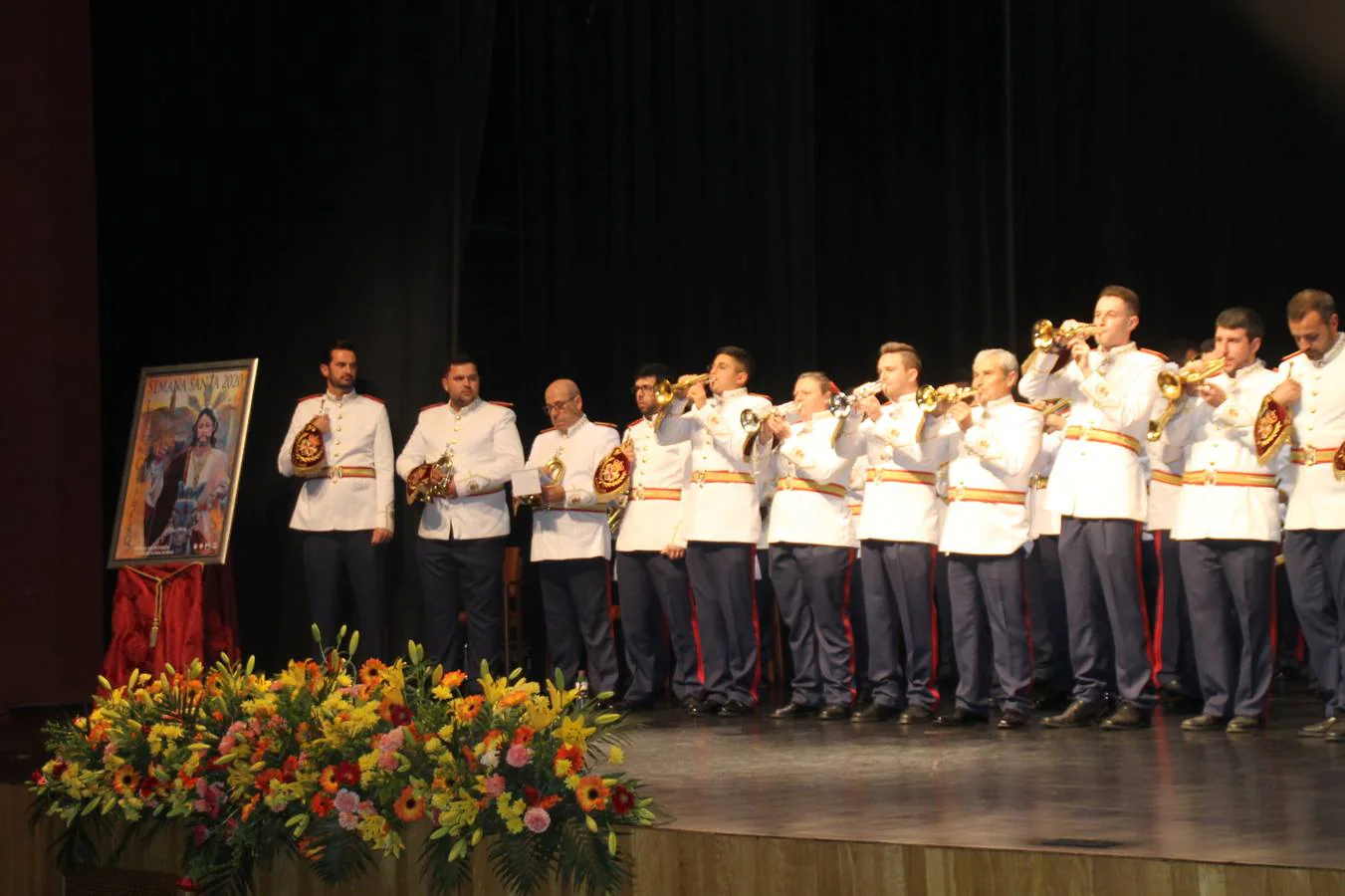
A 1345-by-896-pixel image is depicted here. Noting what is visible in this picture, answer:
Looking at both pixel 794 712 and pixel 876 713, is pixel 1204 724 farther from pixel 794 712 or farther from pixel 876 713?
pixel 794 712

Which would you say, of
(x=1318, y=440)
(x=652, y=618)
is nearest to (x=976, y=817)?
(x=1318, y=440)

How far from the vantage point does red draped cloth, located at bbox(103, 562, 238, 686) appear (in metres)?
8.20

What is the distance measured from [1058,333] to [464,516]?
3.08 m

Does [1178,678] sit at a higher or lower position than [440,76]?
lower

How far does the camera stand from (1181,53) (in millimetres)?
7898

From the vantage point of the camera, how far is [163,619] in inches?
325

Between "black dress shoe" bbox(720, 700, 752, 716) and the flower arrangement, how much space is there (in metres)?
2.93

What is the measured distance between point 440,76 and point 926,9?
2.56 meters

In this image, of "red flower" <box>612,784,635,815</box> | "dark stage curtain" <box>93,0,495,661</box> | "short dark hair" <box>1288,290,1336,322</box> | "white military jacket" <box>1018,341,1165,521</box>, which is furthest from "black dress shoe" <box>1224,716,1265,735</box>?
"dark stage curtain" <box>93,0,495,661</box>

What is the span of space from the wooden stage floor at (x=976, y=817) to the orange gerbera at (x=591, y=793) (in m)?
0.18

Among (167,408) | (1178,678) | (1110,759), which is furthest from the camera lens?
(167,408)

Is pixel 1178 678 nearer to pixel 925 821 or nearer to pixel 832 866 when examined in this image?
pixel 925 821

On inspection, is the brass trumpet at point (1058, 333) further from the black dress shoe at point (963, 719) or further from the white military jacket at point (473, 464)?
the white military jacket at point (473, 464)

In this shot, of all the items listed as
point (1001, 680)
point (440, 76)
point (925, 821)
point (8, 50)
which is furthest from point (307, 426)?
point (925, 821)
